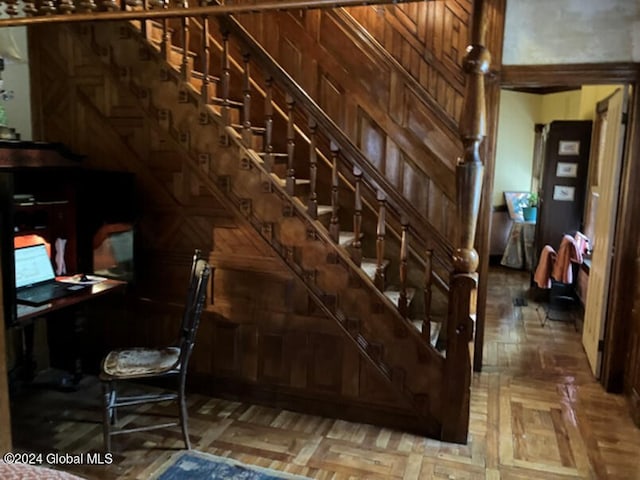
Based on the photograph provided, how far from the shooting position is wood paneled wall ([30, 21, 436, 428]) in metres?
3.36

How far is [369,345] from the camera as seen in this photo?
325cm

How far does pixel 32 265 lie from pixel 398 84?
2.83 m

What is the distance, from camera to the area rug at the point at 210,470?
2.69 meters

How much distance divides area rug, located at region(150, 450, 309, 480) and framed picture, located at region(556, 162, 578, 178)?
5224 millimetres

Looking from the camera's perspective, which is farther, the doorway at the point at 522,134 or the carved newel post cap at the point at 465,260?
the doorway at the point at 522,134

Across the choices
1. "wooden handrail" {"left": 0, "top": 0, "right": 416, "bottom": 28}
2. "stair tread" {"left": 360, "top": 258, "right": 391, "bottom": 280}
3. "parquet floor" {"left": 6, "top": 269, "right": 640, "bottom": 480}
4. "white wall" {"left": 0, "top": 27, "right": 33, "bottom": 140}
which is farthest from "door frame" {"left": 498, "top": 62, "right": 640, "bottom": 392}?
"white wall" {"left": 0, "top": 27, "right": 33, "bottom": 140}

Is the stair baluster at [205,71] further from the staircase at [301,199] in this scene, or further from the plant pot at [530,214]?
the plant pot at [530,214]

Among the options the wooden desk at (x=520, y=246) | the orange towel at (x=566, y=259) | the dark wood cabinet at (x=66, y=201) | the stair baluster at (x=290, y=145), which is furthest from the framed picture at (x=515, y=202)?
the dark wood cabinet at (x=66, y=201)

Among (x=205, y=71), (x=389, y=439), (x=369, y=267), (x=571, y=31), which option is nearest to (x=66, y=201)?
(x=205, y=71)

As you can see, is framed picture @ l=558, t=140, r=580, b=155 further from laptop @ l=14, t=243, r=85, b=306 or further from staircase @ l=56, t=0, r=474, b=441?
laptop @ l=14, t=243, r=85, b=306

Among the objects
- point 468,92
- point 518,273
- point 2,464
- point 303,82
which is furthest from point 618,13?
point 518,273

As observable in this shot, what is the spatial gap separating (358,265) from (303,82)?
5.73ft

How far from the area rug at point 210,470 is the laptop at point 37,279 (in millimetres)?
1142

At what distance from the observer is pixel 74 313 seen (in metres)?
3.60
